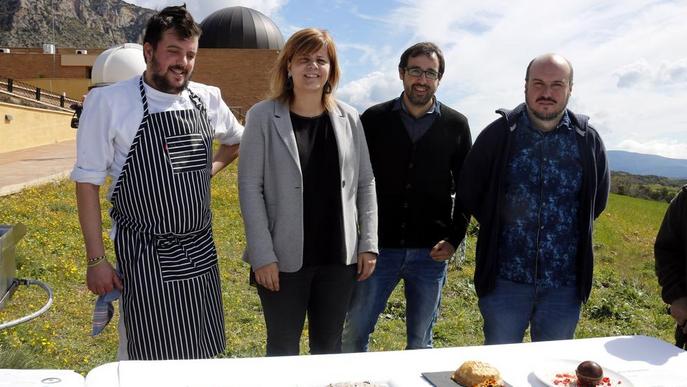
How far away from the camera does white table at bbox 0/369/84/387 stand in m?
1.67

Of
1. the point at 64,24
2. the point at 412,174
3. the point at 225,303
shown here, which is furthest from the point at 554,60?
the point at 64,24

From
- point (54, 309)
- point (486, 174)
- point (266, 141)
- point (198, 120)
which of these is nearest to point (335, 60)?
point (266, 141)

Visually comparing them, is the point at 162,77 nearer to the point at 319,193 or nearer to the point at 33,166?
the point at 319,193

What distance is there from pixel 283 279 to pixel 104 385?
4.02ft

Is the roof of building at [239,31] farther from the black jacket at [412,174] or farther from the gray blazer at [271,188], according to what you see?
the gray blazer at [271,188]

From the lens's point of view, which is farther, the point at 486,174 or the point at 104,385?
the point at 486,174

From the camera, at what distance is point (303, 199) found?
9.51ft

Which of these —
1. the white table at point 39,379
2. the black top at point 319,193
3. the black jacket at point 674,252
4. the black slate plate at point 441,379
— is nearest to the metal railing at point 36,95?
the black top at point 319,193

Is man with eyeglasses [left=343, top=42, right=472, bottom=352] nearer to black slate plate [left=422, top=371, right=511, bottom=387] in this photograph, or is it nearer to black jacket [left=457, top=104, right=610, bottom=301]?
black jacket [left=457, top=104, right=610, bottom=301]

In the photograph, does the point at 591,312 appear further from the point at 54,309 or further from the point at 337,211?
the point at 54,309

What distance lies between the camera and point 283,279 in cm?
291

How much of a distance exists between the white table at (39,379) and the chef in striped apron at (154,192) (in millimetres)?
970

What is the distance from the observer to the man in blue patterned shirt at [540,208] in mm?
3061

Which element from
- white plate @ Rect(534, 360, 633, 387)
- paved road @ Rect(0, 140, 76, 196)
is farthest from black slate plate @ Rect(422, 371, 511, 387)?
paved road @ Rect(0, 140, 76, 196)
